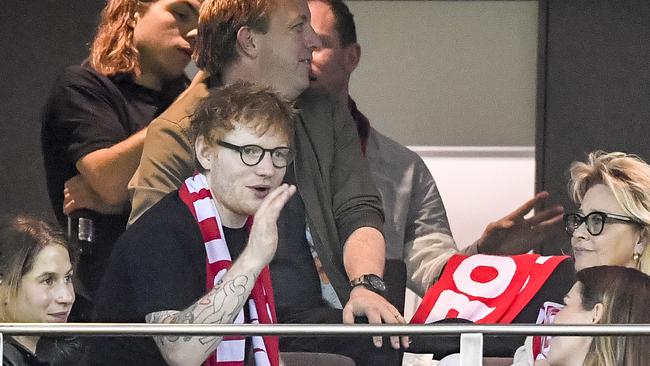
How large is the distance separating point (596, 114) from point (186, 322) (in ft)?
5.30

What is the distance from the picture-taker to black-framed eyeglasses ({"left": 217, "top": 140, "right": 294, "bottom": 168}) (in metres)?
3.31

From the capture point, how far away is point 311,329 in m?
2.99

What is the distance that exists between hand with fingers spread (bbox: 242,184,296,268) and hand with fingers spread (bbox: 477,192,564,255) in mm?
804

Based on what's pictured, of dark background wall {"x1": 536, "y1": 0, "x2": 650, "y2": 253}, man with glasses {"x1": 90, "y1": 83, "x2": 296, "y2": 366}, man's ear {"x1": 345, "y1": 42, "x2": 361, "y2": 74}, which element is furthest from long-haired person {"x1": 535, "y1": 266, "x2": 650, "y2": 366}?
man's ear {"x1": 345, "y1": 42, "x2": 361, "y2": 74}

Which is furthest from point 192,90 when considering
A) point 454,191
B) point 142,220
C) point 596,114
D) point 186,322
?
point 596,114

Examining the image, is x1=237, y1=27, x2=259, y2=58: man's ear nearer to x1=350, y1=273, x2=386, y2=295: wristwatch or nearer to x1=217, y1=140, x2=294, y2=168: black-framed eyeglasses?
x1=217, y1=140, x2=294, y2=168: black-framed eyeglasses

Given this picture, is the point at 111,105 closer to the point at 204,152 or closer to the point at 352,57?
the point at 204,152

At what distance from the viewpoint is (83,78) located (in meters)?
3.76

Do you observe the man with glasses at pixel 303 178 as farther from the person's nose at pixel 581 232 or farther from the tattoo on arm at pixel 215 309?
the person's nose at pixel 581 232

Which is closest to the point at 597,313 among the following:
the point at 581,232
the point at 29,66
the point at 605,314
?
the point at 605,314

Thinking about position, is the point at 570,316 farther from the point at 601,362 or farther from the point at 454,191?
the point at 454,191

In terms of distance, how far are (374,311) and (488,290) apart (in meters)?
0.36

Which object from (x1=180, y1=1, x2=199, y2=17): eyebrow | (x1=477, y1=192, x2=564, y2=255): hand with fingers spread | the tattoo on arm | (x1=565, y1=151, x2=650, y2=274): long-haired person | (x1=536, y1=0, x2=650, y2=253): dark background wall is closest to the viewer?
the tattoo on arm

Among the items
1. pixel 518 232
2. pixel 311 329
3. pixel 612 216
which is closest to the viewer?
pixel 311 329
